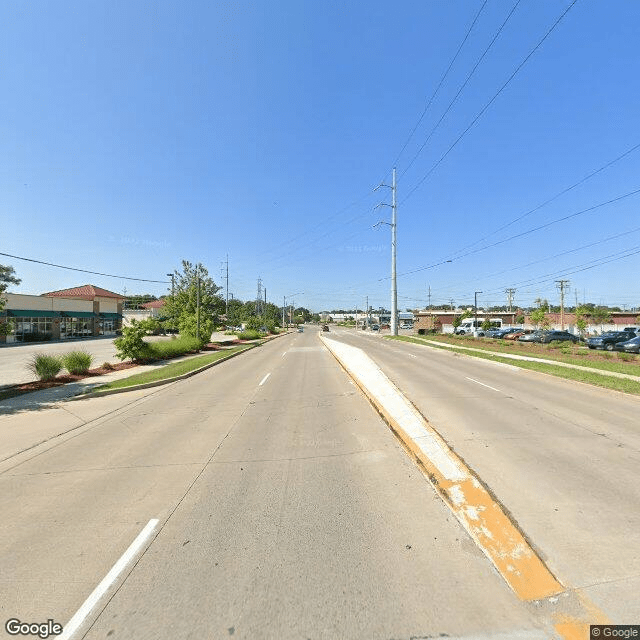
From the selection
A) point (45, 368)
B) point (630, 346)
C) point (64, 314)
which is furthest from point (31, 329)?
point (630, 346)

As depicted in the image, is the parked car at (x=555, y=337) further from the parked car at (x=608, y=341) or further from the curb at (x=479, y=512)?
the curb at (x=479, y=512)

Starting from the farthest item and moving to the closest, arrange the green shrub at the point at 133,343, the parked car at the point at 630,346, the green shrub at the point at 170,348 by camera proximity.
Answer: the parked car at the point at 630,346 → the green shrub at the point at 170,348 → the green shrub at the point at 133,343

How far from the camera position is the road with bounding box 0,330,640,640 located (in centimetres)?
257

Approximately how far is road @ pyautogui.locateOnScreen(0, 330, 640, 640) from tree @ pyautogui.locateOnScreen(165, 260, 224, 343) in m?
23.8

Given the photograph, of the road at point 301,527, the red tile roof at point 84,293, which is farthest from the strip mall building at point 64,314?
the road at point 301,527

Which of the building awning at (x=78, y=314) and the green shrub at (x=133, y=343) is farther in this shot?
the building awning at (x=78, y=314)

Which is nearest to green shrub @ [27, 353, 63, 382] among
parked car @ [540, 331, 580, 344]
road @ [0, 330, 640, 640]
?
road @ [0, 330, 640, 640]

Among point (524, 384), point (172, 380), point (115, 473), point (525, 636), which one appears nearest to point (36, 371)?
point (172, 380)

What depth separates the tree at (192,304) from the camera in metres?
30.8

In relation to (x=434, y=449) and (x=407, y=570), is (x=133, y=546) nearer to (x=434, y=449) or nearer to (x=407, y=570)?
(x=407, y=570)

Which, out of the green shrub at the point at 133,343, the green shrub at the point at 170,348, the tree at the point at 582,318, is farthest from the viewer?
the tree at the point at 582,318

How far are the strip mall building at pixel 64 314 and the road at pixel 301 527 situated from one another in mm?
33269

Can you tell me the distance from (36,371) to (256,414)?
10.9 meters

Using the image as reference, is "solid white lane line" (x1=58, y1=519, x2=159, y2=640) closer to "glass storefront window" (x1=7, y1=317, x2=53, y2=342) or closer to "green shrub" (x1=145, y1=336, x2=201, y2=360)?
"green shrub" (x1=145, y1=336, x2=201, y2=360)
